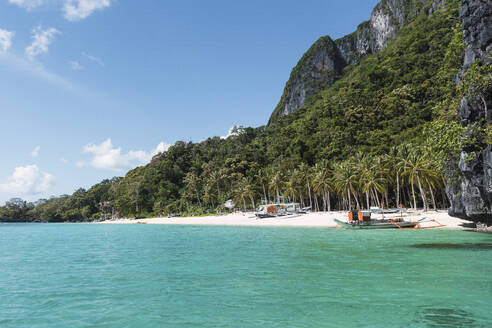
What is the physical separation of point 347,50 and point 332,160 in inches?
5730

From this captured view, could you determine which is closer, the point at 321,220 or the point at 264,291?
the point at 264,291

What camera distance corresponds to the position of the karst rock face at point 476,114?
19.8 m

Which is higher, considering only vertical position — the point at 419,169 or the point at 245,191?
the point at 419,169

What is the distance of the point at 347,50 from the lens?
19875 centimetres

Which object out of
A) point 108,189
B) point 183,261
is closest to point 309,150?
point 183,261

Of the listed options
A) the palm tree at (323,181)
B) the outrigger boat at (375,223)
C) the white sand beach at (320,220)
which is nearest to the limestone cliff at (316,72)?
the palm tree at (323,181)

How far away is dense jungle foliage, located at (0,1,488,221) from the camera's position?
58.1m

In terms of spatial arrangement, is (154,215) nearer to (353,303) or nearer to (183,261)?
(183,261)

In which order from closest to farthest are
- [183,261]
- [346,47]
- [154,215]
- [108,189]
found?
[183,261], [154,215], [108,189], [346,47]

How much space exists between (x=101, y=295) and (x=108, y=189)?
148195mm

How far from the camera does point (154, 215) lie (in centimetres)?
10731

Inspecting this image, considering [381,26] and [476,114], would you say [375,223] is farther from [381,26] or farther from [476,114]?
[381,26]

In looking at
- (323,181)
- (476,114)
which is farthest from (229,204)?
(476,114)

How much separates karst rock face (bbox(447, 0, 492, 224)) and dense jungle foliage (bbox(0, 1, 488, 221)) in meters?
24.6
